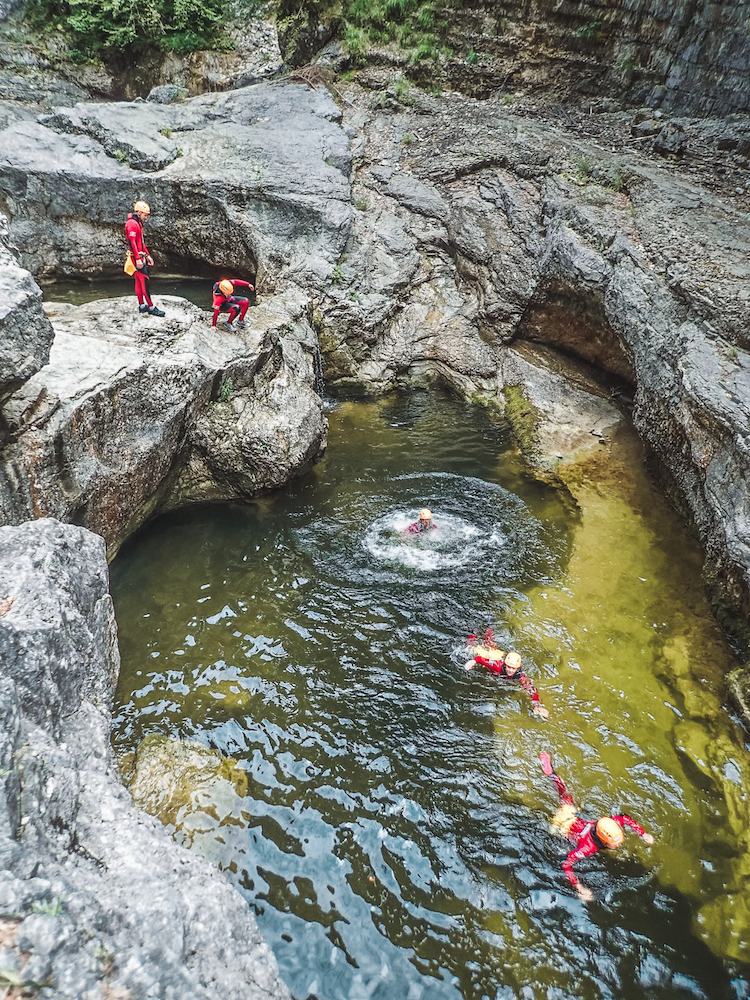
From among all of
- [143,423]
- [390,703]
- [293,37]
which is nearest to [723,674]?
[390,703]

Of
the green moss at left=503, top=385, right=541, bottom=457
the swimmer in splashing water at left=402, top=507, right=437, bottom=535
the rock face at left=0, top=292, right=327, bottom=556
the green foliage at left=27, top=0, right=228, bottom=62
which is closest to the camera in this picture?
the rock face at left=0, top=292, right=327, bottom=556

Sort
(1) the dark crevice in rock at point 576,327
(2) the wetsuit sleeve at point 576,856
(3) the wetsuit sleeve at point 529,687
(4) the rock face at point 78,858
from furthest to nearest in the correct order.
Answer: (1) the dark crevice in rock at point 576,327, (3) the wetsuit sleeve at point 529,687, (2) the wetsuit sleeve at point 576,856, (4) the rock face at point 78,858

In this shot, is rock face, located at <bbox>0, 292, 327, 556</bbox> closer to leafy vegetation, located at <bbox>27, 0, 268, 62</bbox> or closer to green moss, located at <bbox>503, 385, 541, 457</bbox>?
green moss, located at <bbox>503, 385, 541, 457</bbox>

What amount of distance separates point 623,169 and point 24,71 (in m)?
19.6

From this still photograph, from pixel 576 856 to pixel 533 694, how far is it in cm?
191

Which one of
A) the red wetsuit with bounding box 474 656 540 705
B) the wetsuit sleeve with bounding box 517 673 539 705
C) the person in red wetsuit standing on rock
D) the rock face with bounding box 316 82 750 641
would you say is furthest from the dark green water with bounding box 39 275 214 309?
the wetsuit sleeve with bounding box 517 673 539 705

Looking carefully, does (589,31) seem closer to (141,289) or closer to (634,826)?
(141,289)

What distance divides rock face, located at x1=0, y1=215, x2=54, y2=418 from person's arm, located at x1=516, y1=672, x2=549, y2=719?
6855mm

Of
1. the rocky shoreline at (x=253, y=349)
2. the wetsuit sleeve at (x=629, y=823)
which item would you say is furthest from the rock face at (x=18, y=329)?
the wetsuit sleeve at (x=629, y=823)

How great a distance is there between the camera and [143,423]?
27.3 feet

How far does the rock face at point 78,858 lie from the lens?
2.52 m

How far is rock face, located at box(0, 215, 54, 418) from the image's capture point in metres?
5.67

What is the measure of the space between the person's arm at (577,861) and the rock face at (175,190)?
1224 cm

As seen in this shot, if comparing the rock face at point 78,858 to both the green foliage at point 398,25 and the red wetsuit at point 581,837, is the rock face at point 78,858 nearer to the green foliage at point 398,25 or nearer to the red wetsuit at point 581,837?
the red wetsuit at point 581,837
